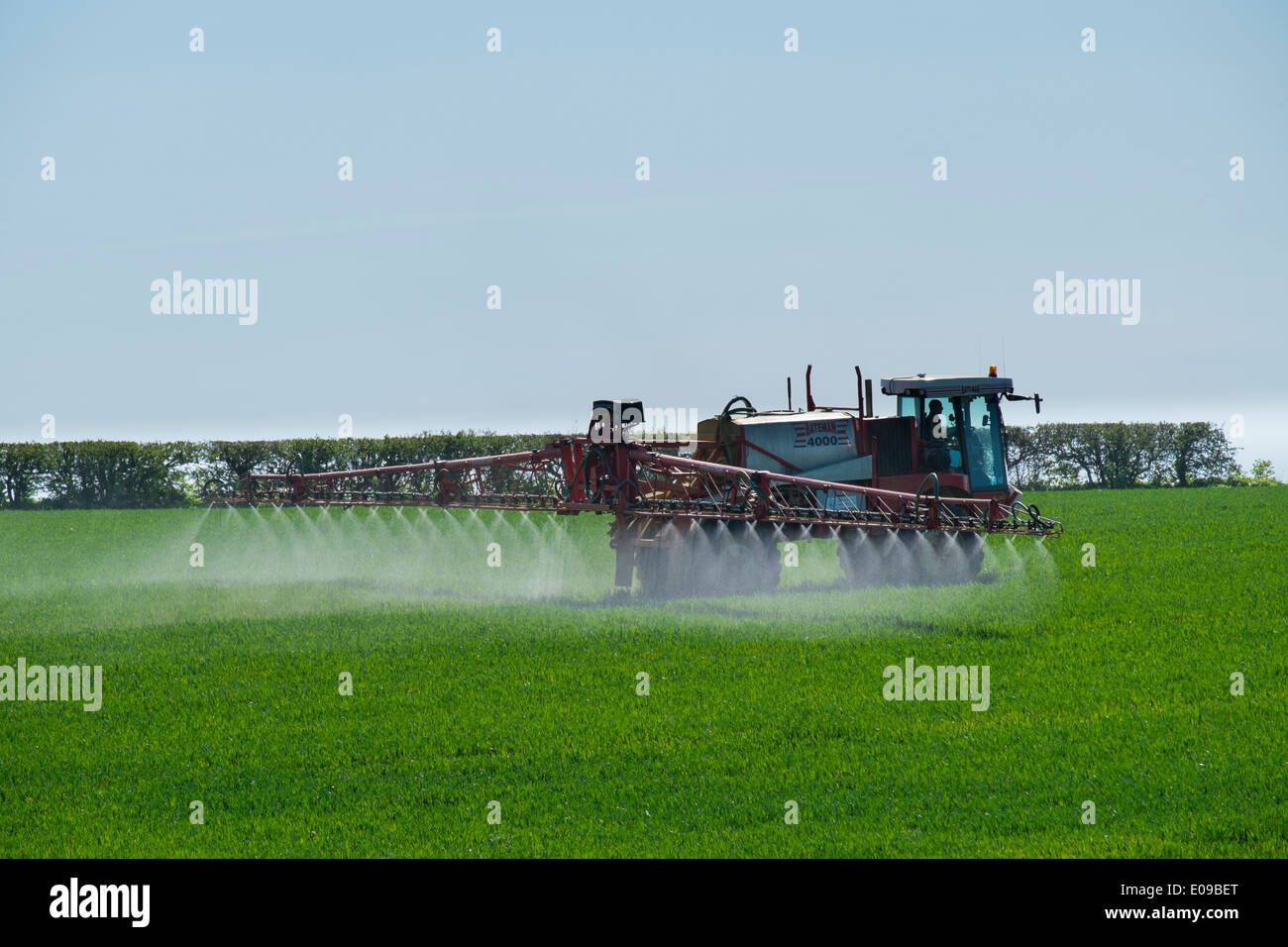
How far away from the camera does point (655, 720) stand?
11500mm

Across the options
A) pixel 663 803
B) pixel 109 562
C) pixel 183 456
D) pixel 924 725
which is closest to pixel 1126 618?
pixel 924 725

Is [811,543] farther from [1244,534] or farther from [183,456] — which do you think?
[183,456]

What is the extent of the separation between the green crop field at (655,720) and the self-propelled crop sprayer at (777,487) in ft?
3.07

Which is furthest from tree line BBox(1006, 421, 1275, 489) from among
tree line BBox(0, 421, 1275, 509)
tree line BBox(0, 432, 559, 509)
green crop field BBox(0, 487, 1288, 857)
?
green crop field BBox(0, 487, 1288, 857)

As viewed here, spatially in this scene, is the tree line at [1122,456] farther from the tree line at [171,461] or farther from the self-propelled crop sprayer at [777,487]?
the self-propelled crop sprayer at [777,487]

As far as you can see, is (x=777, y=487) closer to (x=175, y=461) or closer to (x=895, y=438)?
(x=895, y=438)

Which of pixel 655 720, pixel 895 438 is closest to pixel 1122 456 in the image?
pixel 895 438

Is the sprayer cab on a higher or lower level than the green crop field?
higher

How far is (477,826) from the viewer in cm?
878

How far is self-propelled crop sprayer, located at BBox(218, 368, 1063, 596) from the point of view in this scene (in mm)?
18453

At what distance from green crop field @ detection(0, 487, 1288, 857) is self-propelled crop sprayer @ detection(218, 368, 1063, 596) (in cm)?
93

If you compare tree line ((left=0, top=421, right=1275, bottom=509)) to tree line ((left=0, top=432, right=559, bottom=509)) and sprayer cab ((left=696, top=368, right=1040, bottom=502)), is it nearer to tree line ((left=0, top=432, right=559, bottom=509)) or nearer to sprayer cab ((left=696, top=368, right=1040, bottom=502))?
tree line ((left=0, top=432, right=559, bottom=509))

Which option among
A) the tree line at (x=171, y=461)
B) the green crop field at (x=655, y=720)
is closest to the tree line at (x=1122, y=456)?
the tree line at (x=171, y=461)

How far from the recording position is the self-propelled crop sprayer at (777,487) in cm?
1845
